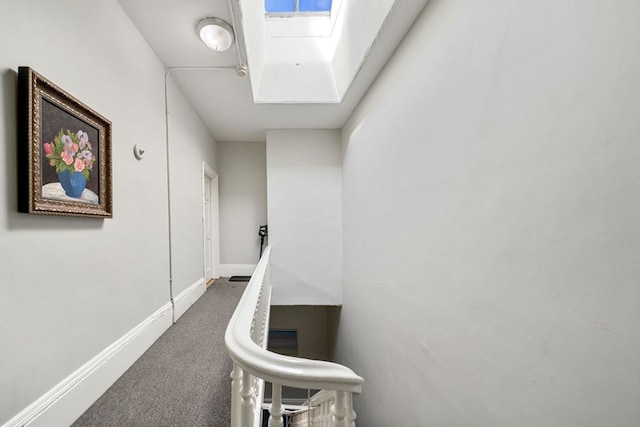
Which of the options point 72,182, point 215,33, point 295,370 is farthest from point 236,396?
point 215,33

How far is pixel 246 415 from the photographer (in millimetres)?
771

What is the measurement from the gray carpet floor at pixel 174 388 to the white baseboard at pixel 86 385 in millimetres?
52

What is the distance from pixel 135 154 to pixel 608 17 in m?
2.37

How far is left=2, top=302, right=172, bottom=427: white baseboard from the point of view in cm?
95

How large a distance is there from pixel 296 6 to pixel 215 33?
1.47 meters

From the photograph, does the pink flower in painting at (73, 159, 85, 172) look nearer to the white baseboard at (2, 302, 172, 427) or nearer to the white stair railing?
the white baseboard at (2, 302, 172, 427)

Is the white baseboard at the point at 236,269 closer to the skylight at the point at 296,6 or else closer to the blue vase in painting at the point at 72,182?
the blue vase in painting at the point at 72,182

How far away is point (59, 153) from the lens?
1.06m

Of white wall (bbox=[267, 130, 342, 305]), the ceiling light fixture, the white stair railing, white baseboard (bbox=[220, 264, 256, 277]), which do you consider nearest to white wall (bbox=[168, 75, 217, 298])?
the ceiling light fixture

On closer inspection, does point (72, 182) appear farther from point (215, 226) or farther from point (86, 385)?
point (215, 226)

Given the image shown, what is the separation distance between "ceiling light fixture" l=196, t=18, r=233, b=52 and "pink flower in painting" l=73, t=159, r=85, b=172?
1245 mm

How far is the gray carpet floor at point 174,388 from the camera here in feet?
3.75

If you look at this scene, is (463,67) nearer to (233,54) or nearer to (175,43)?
(233,54)

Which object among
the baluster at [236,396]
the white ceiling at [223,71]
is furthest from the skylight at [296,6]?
the baluster at [236,396]
